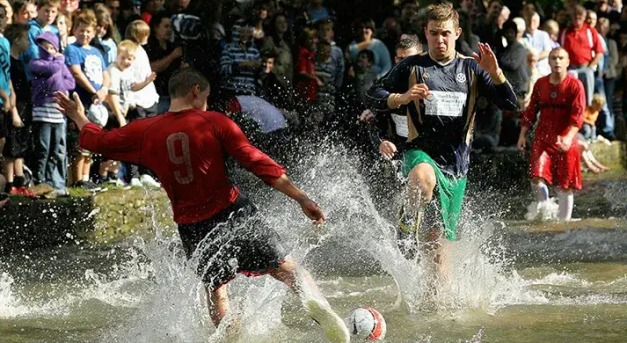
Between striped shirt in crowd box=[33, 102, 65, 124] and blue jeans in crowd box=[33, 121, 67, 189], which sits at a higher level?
striped shirt in crowd box=[33, 102, 65, 124]

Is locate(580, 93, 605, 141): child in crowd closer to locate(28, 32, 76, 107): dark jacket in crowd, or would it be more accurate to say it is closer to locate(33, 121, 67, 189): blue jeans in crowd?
locate(33, 121, 67, 189): blue jeans in crowd

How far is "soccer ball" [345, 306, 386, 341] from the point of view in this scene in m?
7.78

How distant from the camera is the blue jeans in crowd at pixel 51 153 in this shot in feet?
43.1

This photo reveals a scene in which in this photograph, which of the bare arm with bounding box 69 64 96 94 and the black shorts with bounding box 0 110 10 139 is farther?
the bare arm with bounding box 69 64 96 94

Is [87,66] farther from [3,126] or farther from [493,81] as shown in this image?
[493,81]

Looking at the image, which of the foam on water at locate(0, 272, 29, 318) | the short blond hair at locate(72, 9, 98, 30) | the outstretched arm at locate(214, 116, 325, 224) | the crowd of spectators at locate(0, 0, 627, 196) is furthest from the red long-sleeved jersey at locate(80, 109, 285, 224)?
the short blond hair at locate(72, 9, 98, 30)

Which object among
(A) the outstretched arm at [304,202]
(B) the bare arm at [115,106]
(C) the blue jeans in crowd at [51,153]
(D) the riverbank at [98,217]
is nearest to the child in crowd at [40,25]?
(C) the blue jeans in crowd at [51,153]

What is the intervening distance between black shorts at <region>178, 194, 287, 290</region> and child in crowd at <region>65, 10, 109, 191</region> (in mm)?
5951

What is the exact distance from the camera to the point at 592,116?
63.3 ft

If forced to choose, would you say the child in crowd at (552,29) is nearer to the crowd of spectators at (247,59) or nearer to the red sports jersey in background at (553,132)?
Result: the crowd of spectators at (247,59)

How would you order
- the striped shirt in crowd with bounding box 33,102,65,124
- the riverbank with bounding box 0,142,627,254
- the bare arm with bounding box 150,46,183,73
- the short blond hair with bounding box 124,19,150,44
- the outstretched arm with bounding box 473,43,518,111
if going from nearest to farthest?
the outstretched arm with bounding box 473,43,518,111 < the riverbank with bounding box 0,142,627,254 < the striped shirt in crowd with bounding box 33,102,65,124 < the short blond hair with bounding box 124,19,150,44 < the bare arm with bounding box 150,46,183,73

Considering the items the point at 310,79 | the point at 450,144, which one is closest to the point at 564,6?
the point at 310,79

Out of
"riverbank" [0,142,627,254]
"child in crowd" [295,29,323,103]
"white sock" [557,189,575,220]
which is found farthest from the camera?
"child in crowd" [295,29,323,103]

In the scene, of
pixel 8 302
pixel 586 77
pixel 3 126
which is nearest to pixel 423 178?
pixel 8 302
